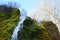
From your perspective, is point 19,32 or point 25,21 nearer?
point 19,32

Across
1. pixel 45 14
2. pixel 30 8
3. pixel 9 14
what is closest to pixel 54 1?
pixel 45 14

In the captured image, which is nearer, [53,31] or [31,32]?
[31,32]

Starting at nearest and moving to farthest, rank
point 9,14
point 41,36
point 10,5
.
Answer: point 41,36
point 9,14
point 10,5

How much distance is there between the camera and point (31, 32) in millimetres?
2025

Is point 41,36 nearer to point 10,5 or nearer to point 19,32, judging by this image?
point 19,32

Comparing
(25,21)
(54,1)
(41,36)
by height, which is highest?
(54,1)

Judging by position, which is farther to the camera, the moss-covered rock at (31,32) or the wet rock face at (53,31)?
the wet rock face at (53,31)

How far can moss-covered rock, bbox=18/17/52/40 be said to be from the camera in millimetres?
1966

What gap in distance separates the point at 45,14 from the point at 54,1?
1.39 feet

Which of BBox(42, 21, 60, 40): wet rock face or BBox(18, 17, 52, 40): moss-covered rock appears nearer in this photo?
BBox(18, 17, 52, 40): moss-covered rock

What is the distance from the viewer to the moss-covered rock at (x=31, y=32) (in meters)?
1.97

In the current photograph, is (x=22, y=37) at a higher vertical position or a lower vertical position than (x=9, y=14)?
lower

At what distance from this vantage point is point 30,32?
6.63 feet

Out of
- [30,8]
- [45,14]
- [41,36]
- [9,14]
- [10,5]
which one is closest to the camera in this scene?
[41,36]
